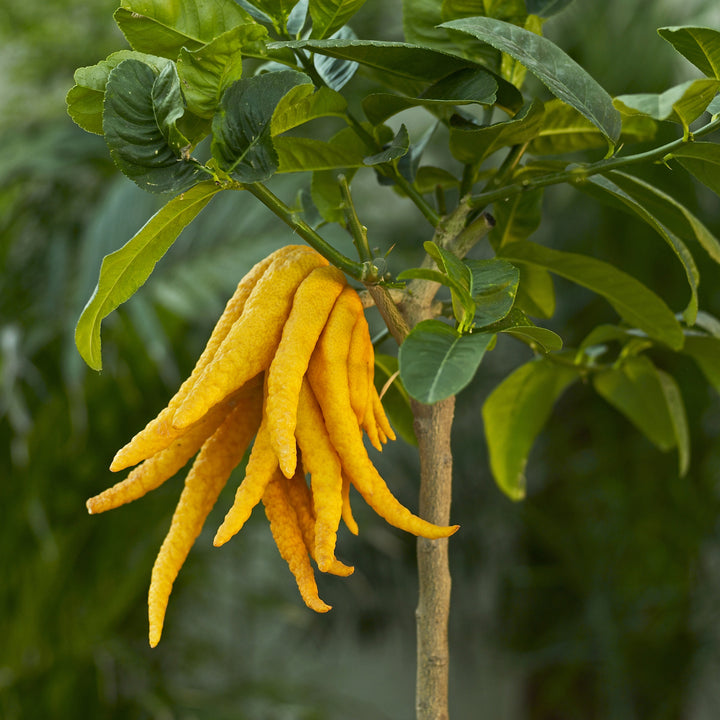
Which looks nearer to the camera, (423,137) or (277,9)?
(277,9)

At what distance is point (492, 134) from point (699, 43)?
10cm

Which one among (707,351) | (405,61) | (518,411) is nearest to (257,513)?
(518,411)

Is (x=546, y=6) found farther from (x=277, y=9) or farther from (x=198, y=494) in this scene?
(x=198, y=494)

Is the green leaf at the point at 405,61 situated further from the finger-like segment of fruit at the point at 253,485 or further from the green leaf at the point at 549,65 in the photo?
the finger-like segment of fruit at the point at 253,485

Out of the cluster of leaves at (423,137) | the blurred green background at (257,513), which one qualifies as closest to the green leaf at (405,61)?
the cluster of leaves at (423,137)

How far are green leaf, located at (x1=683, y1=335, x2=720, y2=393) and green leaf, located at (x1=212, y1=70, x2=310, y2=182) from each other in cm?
32

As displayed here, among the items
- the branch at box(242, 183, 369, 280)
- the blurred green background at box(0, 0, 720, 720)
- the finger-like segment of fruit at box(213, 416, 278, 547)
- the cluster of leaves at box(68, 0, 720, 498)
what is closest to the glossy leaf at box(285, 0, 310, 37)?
the cluster of leaves at box(68, 0, 720, 498)

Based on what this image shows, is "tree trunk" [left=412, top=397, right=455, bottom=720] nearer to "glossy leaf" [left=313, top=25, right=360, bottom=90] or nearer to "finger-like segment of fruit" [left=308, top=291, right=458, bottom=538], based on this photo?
"finger-like segment of fruit" [left=308, top=291, right=458, bottom=538]

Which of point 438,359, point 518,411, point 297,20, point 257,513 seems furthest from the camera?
point 257,513

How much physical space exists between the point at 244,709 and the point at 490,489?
0.65m

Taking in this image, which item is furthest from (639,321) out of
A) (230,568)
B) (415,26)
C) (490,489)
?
(230,568)

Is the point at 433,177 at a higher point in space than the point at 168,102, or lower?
lower

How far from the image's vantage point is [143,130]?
282 mm

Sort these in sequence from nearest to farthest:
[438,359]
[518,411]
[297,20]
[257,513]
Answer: [438,359] → [297,20] → [518,411] → [257,513]
